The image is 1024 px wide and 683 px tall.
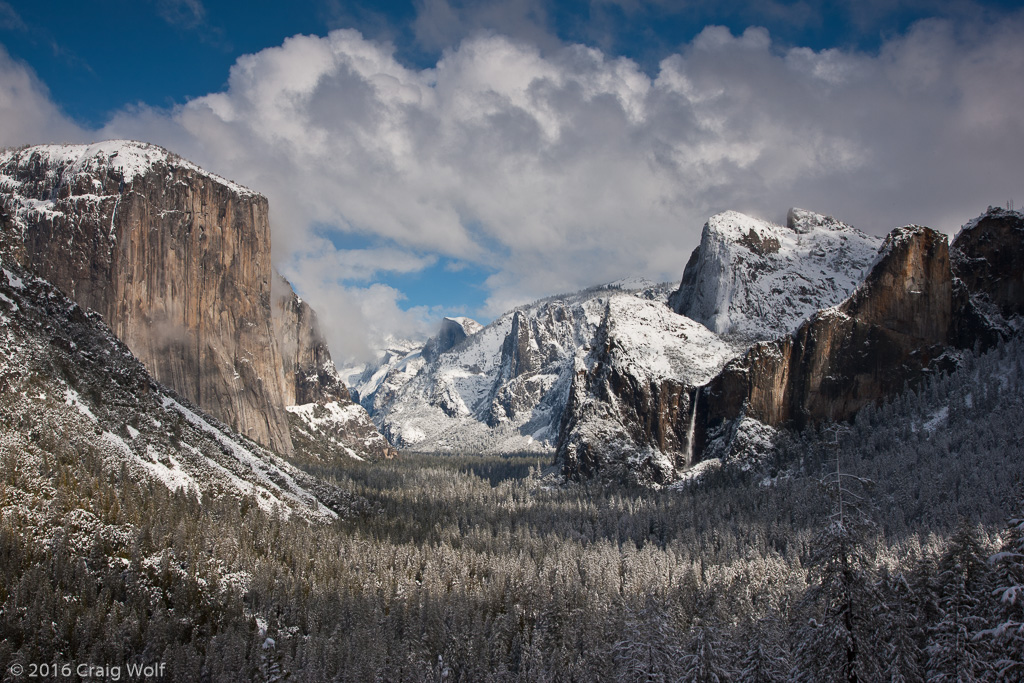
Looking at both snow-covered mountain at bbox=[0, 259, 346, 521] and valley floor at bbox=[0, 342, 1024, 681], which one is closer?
valley floor at bbox=[0, 342, 1024, 681]

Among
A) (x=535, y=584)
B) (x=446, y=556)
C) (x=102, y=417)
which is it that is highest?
(x=102, y=417)

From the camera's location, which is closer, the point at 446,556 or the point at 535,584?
the point at 535,584

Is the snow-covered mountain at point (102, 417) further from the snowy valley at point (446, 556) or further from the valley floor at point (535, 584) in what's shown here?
the valley floor at point (535, 584)

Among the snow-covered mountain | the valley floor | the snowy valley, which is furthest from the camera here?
the snow-covered mountain

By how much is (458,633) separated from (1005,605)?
75.6 m

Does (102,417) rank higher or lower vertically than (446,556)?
higher

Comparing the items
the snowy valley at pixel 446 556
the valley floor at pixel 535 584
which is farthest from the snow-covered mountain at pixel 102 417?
the valley floor at pixel 535 584

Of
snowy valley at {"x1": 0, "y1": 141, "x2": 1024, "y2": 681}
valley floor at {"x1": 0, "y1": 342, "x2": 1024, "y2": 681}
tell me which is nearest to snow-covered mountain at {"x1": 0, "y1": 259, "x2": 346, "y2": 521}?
snowy valley at {"x1": 0, "y1": 141, "x2": 1024, "y2": 681}

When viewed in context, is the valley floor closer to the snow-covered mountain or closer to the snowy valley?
the snowy valley

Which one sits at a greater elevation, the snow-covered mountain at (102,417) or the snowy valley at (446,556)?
the snow-covered mountain at (102,417)

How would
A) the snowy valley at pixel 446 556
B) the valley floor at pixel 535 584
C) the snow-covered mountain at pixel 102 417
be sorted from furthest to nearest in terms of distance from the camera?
the snow-covered mountain at pixel 102 417 < the snowy valley at pixel 446 556 < the valley floor at pixel 535 584

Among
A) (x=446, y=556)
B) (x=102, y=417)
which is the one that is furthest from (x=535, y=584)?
(x=102, y=417)

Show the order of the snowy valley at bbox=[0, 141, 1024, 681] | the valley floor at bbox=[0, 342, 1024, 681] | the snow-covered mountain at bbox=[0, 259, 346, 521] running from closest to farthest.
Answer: the valley floor at bbox=[0, 342, 1024, 681] < the snowy valley at bbox=[0, 141, 1024, 681] < the snow-covered mountain at bbox=[0, 259, 346, 521]

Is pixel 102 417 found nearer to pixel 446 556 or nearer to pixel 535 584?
pixel 446 556
